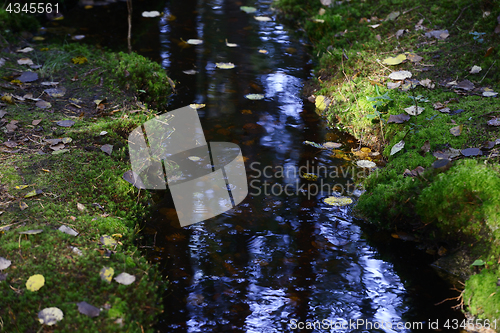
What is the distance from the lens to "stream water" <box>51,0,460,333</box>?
87.3 inches

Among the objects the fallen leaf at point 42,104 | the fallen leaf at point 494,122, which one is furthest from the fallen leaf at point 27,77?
the fallen leaf at point 494,122

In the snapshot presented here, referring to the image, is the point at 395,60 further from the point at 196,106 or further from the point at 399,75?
the point at 196,106

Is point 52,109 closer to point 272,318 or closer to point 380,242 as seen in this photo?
point 272,318

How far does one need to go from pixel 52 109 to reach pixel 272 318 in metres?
2.77

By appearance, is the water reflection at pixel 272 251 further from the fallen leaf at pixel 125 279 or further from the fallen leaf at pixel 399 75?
the fallen leaf at pixel 399 75

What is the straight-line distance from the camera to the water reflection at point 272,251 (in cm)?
223

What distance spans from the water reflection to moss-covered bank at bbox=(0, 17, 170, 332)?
230mm

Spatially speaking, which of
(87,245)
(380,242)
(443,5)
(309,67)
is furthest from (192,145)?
(443,5)

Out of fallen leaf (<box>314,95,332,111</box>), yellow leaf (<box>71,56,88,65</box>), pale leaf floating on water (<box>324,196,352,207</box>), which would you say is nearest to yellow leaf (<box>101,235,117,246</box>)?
pale leaf floating on water (<box>324,196,352,207</box>)

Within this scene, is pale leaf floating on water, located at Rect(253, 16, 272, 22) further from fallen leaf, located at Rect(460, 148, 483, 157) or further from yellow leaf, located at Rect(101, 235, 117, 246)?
yellow leaf, located at Rect(101, 235, 117, 246)

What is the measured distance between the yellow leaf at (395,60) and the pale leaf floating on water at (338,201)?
185cm

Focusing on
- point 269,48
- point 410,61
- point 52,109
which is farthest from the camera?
point 269,48

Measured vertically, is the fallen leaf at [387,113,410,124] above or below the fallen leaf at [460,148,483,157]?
above

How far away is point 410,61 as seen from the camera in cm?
425
